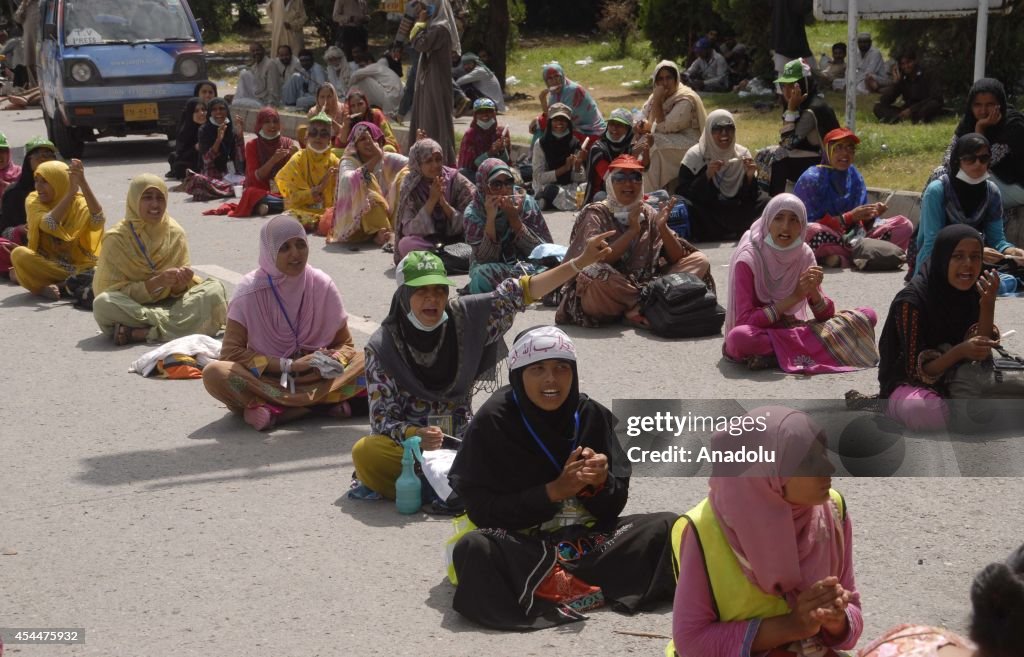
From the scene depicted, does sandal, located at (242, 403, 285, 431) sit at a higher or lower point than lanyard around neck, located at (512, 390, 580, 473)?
lower

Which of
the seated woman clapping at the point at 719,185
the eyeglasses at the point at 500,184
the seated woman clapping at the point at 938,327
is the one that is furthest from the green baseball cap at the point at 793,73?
the seated woman clapping at the point at 938,327

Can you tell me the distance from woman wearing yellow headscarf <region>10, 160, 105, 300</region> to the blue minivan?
7.39 m

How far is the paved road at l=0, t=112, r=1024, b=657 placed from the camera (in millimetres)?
4254

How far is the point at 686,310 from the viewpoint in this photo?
310 inches

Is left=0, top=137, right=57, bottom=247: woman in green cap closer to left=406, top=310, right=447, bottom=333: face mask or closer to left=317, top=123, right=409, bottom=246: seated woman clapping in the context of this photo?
left=317, top=123, right=409, bottom=246: seated woman clapping

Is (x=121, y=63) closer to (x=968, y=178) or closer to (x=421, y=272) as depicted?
(x=968, y=178)

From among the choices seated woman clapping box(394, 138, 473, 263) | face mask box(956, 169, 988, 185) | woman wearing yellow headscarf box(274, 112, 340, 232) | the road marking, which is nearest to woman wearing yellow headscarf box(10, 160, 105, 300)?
the road marking

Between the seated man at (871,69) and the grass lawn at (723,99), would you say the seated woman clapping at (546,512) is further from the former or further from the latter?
the seated man at (871,69)

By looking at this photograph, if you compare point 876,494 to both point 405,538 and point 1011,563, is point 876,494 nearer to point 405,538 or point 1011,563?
point 405,538

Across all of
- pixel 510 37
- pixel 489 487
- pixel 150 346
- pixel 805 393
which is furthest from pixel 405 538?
pixel 510 37

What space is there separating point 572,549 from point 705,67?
15.6m

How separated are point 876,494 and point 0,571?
319cm

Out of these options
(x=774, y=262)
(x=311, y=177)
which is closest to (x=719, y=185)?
(x=774, y=262)

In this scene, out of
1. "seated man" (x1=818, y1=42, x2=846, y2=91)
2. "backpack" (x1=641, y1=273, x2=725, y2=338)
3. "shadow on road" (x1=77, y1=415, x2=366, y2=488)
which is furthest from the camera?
"seated man" (x1=818, y1=42, x2=846, y2=91)
